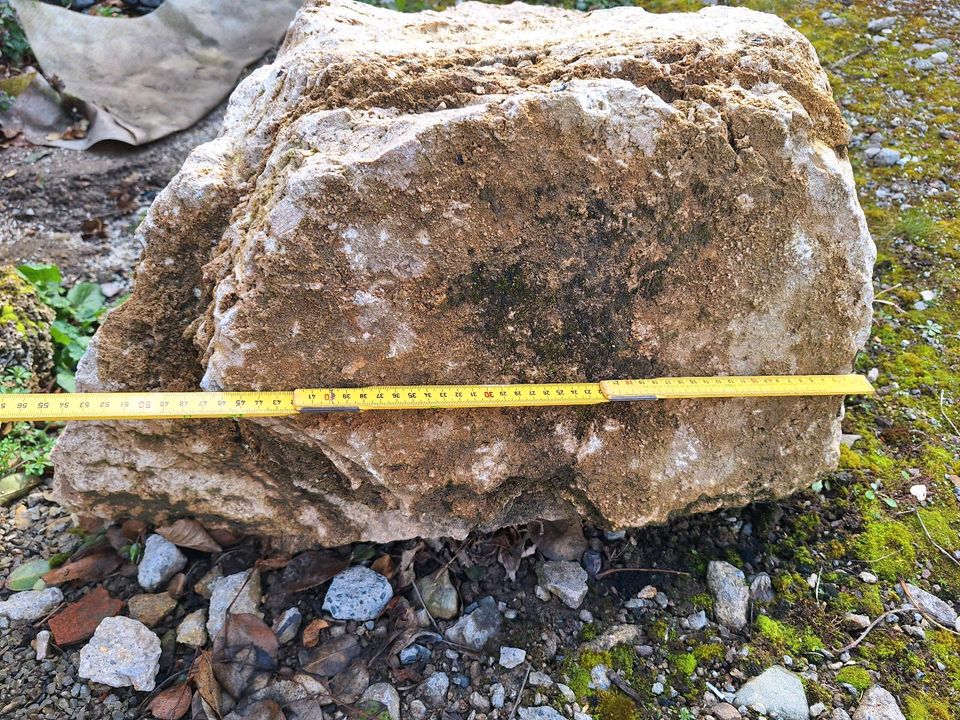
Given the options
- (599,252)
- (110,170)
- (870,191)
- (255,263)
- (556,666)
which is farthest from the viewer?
(110,170)

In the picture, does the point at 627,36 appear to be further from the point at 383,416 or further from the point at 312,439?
the point at 312,439

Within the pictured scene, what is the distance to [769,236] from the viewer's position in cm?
262

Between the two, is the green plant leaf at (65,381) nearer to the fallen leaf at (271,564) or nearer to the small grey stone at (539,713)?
the fallen leaf at (271,564)

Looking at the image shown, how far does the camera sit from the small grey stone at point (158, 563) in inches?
114

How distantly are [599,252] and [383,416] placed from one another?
101 cm

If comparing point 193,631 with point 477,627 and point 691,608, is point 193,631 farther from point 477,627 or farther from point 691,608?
point 691,608

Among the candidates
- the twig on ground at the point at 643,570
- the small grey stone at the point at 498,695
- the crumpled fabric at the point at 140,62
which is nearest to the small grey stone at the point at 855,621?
the twig on ground at the point at 643,570

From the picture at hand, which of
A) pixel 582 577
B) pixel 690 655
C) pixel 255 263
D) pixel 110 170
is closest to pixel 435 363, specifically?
pixel 255 263

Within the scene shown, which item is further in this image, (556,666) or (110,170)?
A: (110,170)

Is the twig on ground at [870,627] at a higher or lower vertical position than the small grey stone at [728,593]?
lower

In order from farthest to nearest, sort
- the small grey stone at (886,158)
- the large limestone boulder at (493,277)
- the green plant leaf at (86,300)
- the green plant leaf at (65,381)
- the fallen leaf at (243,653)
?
1. the small grey stone at (886,158)
2. the green plant leaf at (86,300)
3. the green plant leaf at (65,381)
4. the fallen leaf at (243,653)
5. the large limestone boulder at (493,277)

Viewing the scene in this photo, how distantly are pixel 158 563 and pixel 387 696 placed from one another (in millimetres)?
1141

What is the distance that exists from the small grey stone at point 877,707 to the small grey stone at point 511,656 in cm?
127

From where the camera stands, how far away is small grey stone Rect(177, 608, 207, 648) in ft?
8.96
